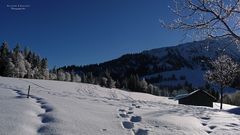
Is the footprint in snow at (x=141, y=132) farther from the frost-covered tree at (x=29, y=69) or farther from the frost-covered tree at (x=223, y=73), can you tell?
the frost-covered tree at (x=29, y=69)

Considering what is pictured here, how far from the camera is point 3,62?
282ft

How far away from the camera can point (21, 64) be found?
96.6m

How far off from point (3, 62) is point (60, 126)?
8267 centimetres

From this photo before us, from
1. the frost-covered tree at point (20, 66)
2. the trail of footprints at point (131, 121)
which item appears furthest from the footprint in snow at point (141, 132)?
the frost-covered tree at point (20, 66)

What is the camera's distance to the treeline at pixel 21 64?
86188 mm

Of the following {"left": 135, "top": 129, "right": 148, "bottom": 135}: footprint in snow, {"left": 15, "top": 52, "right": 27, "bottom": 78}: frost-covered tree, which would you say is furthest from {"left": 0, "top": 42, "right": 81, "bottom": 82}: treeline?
{"left": 135, "top": 129, "right": 148, "bottom": 135}: footprint in snow

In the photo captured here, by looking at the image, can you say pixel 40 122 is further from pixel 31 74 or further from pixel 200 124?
pixel 31 74

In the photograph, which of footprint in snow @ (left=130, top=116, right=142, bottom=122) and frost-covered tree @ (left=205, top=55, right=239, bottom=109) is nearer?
footprint in snow @ (left=130, top=116, right=142, bottom=122)

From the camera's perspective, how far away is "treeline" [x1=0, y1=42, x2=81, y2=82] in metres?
86.2

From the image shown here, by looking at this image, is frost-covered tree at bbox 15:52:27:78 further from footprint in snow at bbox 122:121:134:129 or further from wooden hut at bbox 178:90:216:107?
footprint in snow at bbox 122:121:134:129

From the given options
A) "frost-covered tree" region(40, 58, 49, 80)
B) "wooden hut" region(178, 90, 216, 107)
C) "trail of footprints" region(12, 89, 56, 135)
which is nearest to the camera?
"trail of footprints" region(12, 89, 56, 135)

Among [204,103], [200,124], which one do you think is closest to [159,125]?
[200,124]

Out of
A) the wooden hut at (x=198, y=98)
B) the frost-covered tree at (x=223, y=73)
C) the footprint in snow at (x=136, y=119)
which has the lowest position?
the wooden hut at (x=198, y=98)

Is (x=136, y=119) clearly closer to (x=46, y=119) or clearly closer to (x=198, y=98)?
(x=46, y=119)
